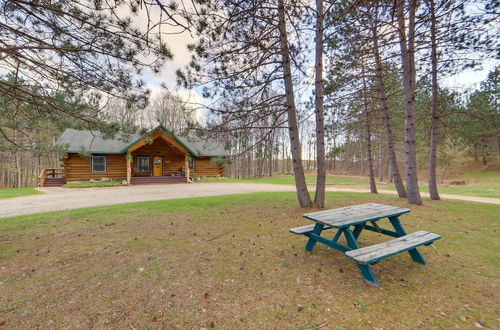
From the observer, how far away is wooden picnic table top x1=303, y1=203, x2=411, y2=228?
2.75 m

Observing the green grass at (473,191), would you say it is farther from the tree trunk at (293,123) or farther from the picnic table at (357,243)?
the picnic table at (357,243)

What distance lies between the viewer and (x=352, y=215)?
3.14 meters

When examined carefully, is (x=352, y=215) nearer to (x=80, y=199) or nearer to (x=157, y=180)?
(x=80, y=199)

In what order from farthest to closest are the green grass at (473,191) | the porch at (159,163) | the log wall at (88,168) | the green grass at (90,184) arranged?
the porch at (159,163), the log wall at (88,168), the green grass at (90,184), the green grass at (473,191)

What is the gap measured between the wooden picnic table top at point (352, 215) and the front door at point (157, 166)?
1821cm

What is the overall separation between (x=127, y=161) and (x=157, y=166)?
3.17 m

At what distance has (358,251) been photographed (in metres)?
2.40

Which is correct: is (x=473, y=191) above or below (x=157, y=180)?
below

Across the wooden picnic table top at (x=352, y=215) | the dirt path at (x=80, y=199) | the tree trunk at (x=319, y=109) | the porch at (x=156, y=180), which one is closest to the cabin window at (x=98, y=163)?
the porch at (x=156, y=180)

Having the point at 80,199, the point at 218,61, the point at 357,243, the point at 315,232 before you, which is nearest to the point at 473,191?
the point at 357,243

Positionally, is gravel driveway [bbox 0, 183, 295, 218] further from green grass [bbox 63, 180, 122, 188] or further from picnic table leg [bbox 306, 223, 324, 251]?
picnic table leg [bbox 306, 223, 324, 251]

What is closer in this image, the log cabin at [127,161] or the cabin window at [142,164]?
the log cabin at [127,161]

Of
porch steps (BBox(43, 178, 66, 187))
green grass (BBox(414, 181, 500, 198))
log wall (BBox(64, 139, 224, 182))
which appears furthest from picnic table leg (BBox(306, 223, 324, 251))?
porch steps (BBox(43, 178, 66, 187))

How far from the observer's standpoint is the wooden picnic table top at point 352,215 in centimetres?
275
